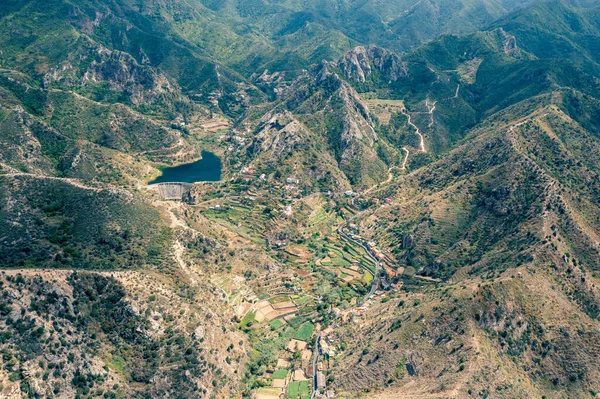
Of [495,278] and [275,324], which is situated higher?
[495,278]

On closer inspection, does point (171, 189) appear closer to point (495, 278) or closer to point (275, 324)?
point (275, 324)

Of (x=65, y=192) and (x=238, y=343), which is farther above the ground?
(x=65, y=192)

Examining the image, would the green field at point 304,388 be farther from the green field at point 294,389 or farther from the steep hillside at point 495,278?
the steep hillside at point 495,278

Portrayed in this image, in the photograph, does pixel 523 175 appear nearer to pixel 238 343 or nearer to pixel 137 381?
pixel 238 343

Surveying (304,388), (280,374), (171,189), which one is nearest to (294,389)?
(304,388)

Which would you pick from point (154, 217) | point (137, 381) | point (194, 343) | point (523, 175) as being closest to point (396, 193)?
point (523, 175)

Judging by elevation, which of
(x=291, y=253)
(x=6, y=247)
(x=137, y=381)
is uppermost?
(x=6, y=247)

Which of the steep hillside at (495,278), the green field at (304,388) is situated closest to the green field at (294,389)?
the green field at (304,388)

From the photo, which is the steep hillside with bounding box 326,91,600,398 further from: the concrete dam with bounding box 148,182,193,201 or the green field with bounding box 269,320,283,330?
the concrete dam with bounding box 148,182,193,201

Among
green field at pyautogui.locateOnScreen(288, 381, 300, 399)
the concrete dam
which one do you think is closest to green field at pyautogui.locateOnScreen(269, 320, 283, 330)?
green field at pyautogui.locateOnScreen(288, 381, 300, 399)
